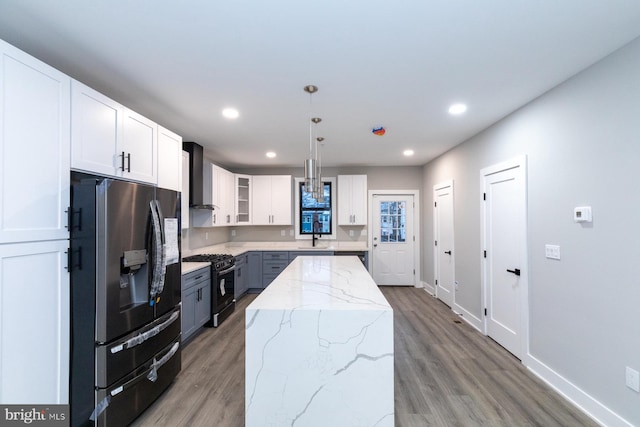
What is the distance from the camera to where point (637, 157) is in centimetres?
171

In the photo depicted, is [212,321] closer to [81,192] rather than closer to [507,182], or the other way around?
[81,192]

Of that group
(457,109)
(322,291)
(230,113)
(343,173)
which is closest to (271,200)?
(343,173)

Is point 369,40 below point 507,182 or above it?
above

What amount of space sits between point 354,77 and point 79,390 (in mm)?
2817

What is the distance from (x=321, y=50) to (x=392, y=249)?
4.53 meters

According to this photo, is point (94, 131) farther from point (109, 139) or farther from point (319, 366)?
point (319, 366)

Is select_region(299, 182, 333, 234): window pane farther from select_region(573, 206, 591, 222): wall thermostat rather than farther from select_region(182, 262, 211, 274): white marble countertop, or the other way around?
select_region(573, 206, 591, 222): wall thermostat

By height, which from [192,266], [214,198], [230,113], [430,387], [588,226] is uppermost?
[230,113]

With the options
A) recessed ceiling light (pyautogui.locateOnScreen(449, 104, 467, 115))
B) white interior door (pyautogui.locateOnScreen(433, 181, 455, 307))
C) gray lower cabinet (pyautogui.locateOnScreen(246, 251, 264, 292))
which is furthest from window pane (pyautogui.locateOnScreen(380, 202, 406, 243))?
recessed ceiling light (pyautogui.locateOnScreen(449, 104, 467, 115))

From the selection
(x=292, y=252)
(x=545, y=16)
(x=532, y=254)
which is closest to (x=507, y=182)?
(x=532, y=254)

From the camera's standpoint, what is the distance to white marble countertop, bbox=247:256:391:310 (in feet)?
5.33

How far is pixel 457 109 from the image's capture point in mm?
2795

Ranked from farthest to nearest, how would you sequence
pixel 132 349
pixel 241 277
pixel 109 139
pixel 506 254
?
pixel 241 277
pixel 506 254
pixel 109 139
pixel 132 349

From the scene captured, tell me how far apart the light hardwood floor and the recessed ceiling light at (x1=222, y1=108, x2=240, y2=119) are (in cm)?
254
